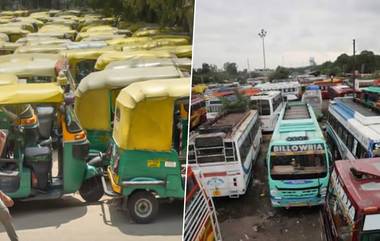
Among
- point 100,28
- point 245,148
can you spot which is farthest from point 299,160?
point 100,28

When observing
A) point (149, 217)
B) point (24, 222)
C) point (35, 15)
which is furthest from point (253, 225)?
point (35, 15)

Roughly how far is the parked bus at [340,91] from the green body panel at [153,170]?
16.6 inches

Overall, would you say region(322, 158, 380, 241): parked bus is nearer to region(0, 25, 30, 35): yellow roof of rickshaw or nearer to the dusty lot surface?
the dusty lot surface

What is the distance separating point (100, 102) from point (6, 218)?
66cm

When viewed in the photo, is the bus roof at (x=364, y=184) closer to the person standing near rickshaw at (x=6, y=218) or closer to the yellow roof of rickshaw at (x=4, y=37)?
the person standing near rickshaw at (x=6, y=218)

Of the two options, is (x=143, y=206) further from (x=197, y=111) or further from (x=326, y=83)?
(x=326, y=83)

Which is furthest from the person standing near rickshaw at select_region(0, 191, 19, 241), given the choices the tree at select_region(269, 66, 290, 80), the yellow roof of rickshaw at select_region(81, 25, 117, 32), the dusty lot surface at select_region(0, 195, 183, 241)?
the yellow roof of rickshaw at select_region(81, 25, 117, 32)

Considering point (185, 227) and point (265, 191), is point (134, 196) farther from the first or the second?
point (265, 191)

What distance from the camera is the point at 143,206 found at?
1.28 metres

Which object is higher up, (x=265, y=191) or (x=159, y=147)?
(x=159, y=147)

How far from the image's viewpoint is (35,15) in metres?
3.34

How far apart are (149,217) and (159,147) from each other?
0.57ft

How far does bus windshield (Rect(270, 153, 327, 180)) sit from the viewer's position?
2156 mm

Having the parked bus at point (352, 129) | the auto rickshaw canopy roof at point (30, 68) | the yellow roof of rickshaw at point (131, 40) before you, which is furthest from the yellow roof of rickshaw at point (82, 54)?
the parked bus at point (352, 129)
